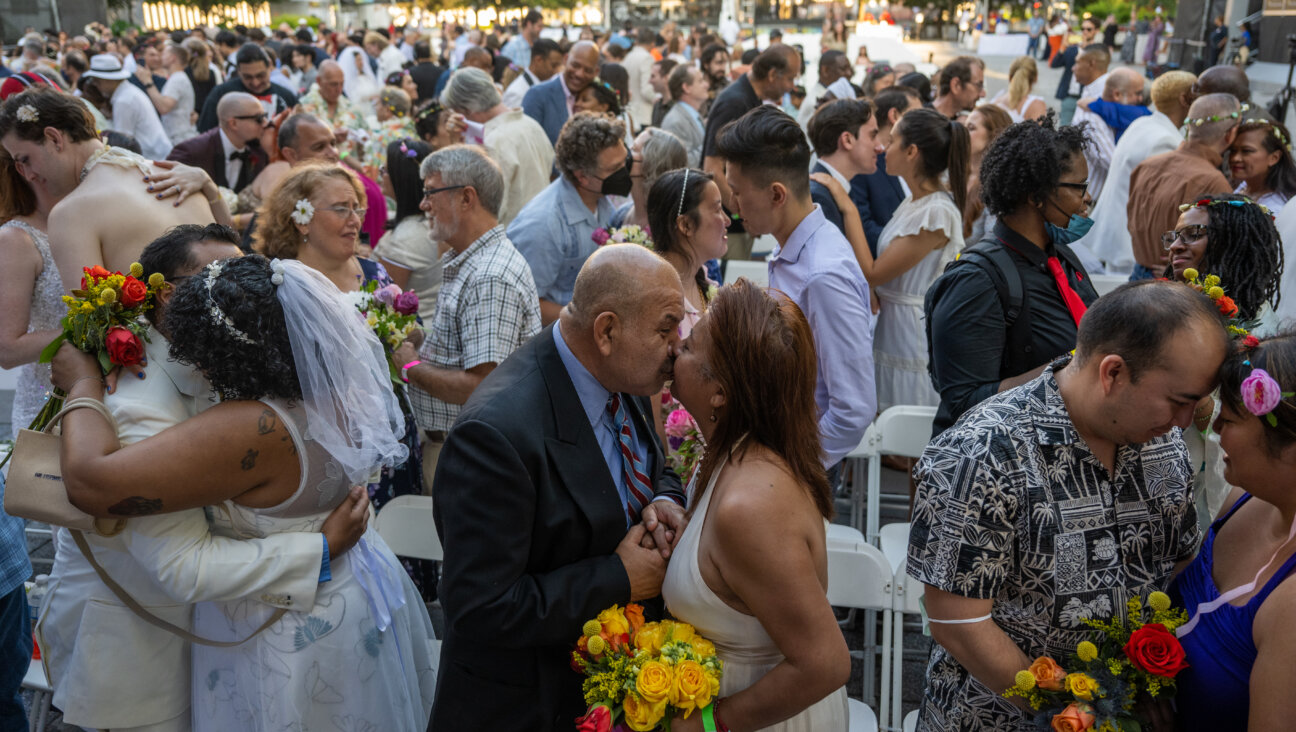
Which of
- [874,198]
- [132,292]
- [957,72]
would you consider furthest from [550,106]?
[132,292]

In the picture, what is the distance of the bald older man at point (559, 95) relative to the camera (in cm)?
763

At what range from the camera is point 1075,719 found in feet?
6.16

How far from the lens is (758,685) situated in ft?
6.23

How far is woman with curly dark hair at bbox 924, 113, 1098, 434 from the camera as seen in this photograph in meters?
2.89

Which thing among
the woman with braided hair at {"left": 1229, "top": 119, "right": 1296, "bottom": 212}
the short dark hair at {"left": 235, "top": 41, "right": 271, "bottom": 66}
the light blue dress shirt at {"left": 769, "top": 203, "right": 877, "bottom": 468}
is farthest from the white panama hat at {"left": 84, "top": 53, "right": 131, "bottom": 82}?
the woman with braided hair at {"left": 1229, "top": 119, "right": 1296, "bottom": 212}

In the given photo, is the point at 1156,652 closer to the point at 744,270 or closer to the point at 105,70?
the point at 744,270

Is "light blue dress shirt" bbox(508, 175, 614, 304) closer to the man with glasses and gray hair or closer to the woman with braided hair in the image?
the man with glasses and gray hair

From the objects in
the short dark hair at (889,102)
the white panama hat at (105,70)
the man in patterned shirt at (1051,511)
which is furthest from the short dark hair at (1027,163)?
the white panama hat at (105,70)

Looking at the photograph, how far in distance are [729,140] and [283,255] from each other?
2.00 meters

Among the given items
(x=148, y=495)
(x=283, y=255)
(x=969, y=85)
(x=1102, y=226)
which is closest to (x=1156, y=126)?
(x=1102, y=226)

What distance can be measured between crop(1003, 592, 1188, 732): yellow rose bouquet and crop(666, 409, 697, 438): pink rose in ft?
4.56

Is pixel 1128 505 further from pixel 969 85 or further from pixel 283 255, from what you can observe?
pixel 969 85

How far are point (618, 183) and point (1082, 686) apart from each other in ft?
11.3

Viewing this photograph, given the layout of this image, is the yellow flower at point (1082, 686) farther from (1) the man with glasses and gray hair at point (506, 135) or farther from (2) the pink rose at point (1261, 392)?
(1) the man with glasses and gray hair at point (506, 135)
